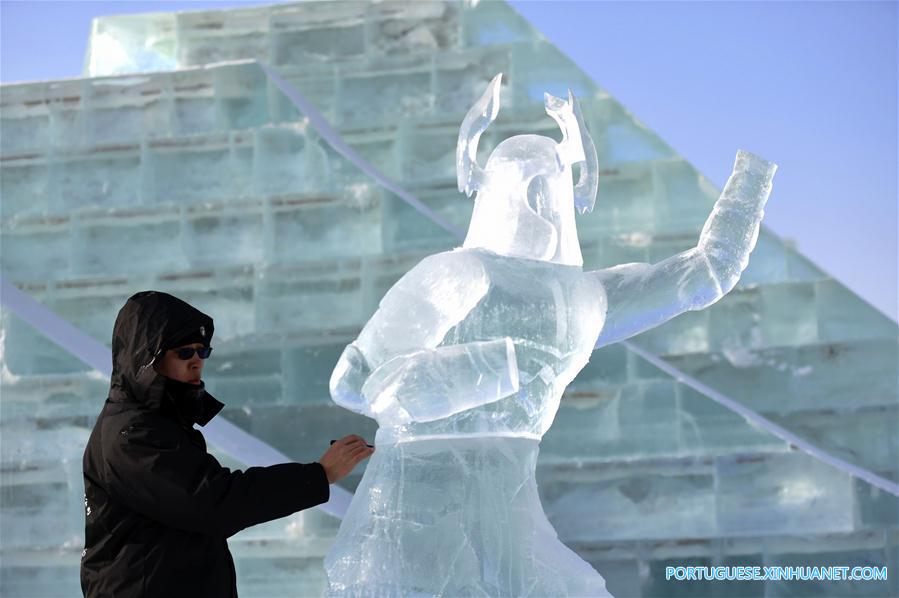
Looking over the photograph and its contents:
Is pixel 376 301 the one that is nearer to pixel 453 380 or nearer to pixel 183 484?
pixel 453 380

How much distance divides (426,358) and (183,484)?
1.93 ft

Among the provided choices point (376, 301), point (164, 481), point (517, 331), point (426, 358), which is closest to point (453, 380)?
point (426, 358)

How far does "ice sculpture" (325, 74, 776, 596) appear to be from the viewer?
2.75 meters

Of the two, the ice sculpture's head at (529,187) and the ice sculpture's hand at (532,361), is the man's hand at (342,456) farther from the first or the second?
the ice sculpture's head at (529,187)

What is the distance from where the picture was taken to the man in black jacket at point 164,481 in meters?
2.55

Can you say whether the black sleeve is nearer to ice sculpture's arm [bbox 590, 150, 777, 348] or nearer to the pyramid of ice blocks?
ice sculpture's arm [bbox 590, 150, 777, 348]

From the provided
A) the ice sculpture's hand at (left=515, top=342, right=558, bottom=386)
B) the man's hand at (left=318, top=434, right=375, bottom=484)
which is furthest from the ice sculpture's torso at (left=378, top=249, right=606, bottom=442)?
the man's hand at (left=318, top=434, right=375, bottom=484)

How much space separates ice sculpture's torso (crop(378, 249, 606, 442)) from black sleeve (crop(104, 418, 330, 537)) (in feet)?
1.24

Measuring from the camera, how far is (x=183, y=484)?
2.54 m

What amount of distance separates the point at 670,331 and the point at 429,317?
4.94m

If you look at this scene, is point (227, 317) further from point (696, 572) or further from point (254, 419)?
point (696, 572)

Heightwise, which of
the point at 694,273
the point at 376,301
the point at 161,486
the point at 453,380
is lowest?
the point at 161,486

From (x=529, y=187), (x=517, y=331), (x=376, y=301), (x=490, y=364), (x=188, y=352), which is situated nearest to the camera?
(x=188, y=352)

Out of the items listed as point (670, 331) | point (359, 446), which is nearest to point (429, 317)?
point (359, 446)
